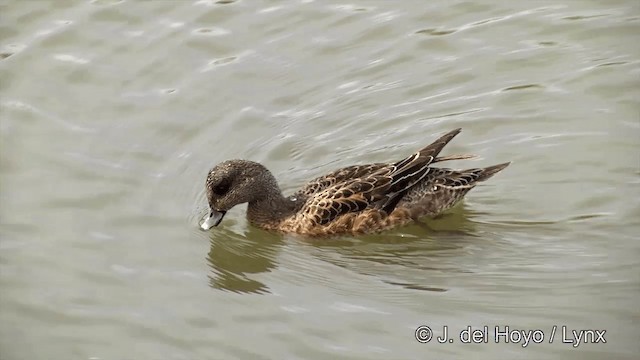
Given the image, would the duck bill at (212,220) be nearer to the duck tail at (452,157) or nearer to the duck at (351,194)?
the duck at (351,194)

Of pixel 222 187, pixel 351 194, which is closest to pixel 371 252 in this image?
pixel 351 194

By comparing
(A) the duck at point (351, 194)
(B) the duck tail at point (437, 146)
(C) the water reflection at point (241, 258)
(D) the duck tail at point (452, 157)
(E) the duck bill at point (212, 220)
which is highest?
(B) the duck tail at point (437, 146)

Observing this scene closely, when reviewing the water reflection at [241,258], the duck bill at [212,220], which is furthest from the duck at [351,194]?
the water reflection at [241,258]

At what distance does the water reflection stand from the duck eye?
38cm

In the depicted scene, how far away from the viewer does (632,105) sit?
10.2 m

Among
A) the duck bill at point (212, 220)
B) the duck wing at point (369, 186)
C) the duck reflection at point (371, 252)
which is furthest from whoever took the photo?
the duck bill at point (212, 220)

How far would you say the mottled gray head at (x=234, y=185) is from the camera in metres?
9.38

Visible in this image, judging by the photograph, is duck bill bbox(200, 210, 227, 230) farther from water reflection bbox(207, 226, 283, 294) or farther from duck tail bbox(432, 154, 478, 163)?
duck tail bbox(432, 154, 478, 163)

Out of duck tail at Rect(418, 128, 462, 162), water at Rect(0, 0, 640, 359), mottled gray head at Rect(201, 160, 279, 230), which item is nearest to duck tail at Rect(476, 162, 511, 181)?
water at Rect(0, 0, 640, 359)

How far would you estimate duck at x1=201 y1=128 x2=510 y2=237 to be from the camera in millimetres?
9328

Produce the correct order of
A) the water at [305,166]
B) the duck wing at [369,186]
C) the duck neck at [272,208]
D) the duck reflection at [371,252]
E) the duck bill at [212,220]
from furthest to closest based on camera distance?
the duck neck at [272,208] < the duck bill at [212,220] < the duck wing at [369,186] < the duck reflection at [371,252] < the water at [305,166]

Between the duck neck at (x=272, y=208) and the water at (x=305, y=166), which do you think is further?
the duck neck at (x=272, y=208)

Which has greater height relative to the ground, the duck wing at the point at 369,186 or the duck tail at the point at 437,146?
the duck tail at the point at 437,146

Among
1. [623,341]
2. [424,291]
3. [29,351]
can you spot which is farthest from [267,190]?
[623,341]
